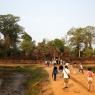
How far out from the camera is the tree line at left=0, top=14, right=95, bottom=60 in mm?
99312

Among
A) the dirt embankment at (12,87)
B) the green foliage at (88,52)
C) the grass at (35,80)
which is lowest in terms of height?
the dirt embankment at (12,87)

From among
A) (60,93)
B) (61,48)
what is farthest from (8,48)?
(60,93)

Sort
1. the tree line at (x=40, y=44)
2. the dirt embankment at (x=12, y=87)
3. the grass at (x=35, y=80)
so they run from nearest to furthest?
the grass at (x=35, y=80)
the dirt embankment at (x=12, y=87)
the tree line at (x=40, y=44)

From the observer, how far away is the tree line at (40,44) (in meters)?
99.3

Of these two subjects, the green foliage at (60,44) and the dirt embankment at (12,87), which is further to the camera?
the green foliage at (60,44)

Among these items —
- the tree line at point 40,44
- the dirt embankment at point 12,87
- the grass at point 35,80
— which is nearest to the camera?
the grass at point 35,80

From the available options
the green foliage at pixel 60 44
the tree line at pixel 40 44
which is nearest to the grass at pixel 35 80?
the tree line at pixel 40 44

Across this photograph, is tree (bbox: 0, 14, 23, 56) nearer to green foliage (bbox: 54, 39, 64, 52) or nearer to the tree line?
the tree line

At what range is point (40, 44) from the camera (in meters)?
104

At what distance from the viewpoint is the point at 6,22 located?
114875 millimetres

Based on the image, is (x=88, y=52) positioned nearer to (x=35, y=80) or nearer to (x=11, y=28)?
(x=11, y=28)

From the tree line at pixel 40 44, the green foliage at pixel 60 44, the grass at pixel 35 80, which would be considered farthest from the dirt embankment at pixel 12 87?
the green foliage at pixel 60 44

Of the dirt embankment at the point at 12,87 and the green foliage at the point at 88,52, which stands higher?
the green foliage at the point at 88,52

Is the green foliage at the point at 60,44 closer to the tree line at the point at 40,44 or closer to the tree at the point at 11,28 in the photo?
the tree line at the point at 40,44
